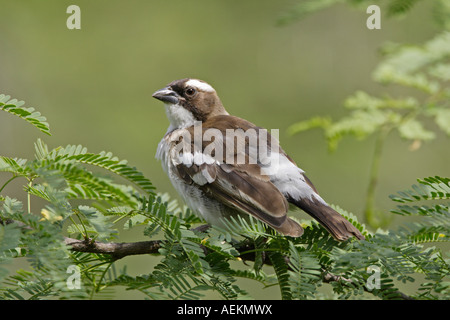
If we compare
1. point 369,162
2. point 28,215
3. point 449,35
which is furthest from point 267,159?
point 369,162

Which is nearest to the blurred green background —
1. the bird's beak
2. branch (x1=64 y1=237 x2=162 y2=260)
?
the bird's beak

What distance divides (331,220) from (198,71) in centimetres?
989

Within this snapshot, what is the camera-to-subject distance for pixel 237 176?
4.42 m

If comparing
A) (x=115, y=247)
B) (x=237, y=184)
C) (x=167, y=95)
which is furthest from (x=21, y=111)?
(x=167, y=95)

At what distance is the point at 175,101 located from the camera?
578cm

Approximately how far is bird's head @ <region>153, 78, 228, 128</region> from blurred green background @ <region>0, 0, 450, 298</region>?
5.11 metres

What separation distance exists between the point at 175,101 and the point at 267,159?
1513 millimetres

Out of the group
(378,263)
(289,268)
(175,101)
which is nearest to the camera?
(378,263)

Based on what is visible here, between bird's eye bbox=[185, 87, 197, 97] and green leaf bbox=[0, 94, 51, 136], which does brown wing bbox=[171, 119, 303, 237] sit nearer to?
bird's eye bbox=[185, 87, 197, 97]

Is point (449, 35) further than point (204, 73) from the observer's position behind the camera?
No

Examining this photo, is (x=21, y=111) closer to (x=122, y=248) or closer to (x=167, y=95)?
(x=122, y=248)

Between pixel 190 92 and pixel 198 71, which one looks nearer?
pixel 190 92

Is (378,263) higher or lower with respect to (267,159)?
lower
